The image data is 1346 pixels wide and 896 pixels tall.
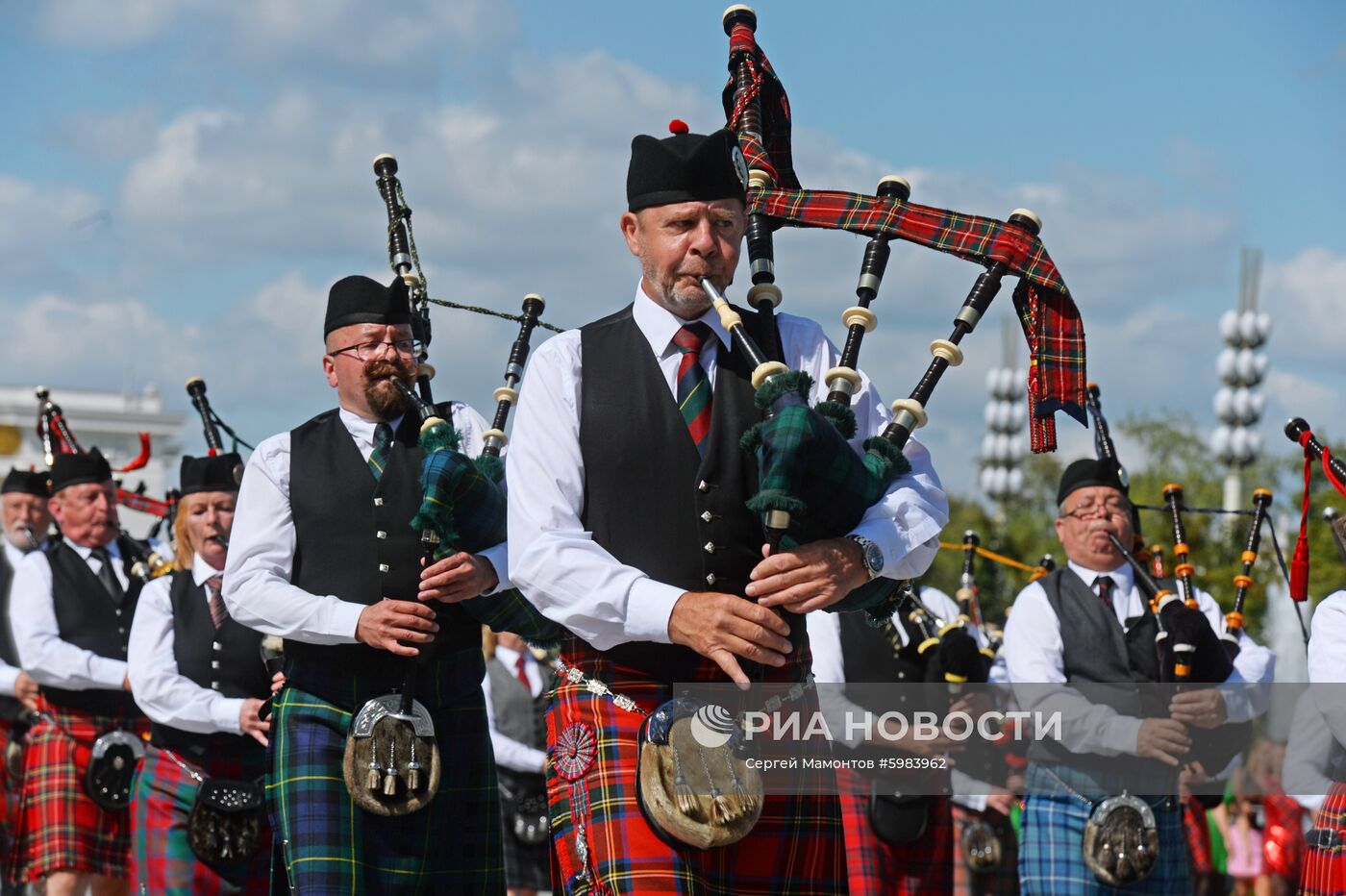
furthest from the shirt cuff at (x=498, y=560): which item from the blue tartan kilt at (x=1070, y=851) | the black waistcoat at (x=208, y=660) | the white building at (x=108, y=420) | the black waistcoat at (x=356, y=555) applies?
the white building at (x=108, y=420)

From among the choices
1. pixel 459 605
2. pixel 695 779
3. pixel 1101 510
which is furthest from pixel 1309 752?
pixel 695 779

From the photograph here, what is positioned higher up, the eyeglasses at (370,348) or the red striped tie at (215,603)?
the eyeglasses at (370,348)

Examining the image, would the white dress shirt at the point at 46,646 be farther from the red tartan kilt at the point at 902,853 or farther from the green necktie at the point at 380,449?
the green necktie at the point at 380,449

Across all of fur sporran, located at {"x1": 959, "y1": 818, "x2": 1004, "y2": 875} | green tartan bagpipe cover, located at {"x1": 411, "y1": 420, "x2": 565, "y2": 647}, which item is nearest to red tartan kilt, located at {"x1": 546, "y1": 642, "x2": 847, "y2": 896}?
green tartan bagpipe cover, located at {"x1": 411, "y1": 420, "x2": 565, "y2": 647}

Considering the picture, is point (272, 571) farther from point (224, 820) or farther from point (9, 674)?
point (9, 674)

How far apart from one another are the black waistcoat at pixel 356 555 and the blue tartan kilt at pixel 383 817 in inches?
2.6

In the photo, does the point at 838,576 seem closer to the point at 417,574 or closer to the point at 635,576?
the point at 635,576

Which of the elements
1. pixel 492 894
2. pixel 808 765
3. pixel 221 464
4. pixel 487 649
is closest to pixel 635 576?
pixel 808 765

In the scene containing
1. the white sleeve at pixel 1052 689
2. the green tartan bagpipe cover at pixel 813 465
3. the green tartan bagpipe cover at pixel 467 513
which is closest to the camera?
the green tartan bagpipe cover at pixel 813 465

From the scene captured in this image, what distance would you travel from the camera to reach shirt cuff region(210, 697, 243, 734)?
5664 millimetres

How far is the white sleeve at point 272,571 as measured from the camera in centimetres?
421

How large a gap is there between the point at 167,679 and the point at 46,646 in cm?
149

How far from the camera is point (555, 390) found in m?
3.22

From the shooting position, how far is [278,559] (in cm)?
438
